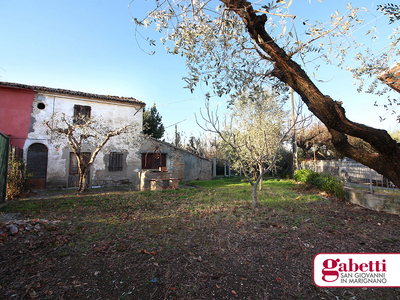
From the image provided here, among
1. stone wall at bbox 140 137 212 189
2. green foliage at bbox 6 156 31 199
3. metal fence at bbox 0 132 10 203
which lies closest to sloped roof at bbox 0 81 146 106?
stone wall at bbox 140 137 212 189

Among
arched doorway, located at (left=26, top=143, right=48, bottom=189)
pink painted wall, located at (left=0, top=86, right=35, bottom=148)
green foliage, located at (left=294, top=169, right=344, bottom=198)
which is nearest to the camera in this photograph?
green foliage, located at (left=294, top=169, right=344, bottom=198)

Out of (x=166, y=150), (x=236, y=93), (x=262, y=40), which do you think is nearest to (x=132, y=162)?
(x=166, y=150)

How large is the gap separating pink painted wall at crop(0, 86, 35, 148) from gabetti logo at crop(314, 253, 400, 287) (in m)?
14.6

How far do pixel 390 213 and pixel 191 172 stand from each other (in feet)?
42.5

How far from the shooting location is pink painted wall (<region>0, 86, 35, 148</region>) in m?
11.6

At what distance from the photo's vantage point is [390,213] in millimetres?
5949

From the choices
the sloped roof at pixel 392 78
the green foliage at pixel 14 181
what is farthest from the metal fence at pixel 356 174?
the green foliage at pixel 14 181

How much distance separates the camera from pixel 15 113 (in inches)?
464

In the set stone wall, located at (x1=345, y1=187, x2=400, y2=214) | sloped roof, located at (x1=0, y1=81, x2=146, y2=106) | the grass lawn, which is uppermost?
sloped roof, located at (x1=0, y1=81, x2=146, y2=106)

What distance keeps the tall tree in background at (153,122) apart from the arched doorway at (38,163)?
861cm

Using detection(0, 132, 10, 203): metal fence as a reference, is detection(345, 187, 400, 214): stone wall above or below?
Answer: below

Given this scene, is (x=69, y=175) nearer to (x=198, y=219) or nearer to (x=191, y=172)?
(x=191, y=172)

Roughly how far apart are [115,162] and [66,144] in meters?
2.95

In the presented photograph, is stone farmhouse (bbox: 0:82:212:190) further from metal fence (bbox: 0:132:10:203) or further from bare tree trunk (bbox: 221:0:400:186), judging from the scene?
bare tree trunk (bbox: 221:0:400:186)
